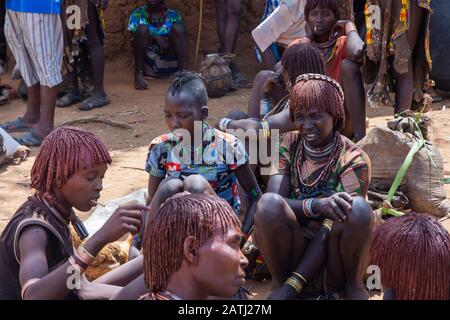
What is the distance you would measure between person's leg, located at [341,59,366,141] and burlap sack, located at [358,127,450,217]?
0.21m

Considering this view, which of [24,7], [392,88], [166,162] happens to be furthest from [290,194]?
[24,7]

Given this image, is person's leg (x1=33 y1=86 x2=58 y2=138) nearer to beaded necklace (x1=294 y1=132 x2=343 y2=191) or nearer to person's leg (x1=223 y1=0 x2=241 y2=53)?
person's leg (x1=223 y1=0 x2=241 y2=53)

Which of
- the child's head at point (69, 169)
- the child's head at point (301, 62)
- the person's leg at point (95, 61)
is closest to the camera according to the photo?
the child's head at point (69, 169)

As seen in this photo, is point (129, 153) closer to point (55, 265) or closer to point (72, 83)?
point (72, 83)

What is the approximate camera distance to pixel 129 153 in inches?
248

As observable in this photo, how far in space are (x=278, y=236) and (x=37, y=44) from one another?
351cm

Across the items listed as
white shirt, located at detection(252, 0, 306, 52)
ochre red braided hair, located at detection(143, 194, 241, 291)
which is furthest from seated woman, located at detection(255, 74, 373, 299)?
white shirt, located at detection(252, 0, 306, 52)

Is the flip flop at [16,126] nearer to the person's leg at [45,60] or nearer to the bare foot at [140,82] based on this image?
the person's leg at [45,60]

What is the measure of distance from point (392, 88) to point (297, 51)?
4.57 ft

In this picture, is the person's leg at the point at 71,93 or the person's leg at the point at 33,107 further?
the person's leg at the point at 71,93

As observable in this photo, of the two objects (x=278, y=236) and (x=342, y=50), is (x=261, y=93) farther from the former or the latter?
(x=278, y=236)

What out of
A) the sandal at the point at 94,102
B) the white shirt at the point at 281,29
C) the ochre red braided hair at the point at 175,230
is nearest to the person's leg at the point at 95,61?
the sandal at the point at 94,102

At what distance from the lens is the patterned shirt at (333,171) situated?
380 cm

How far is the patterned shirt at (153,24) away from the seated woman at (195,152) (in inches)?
154
